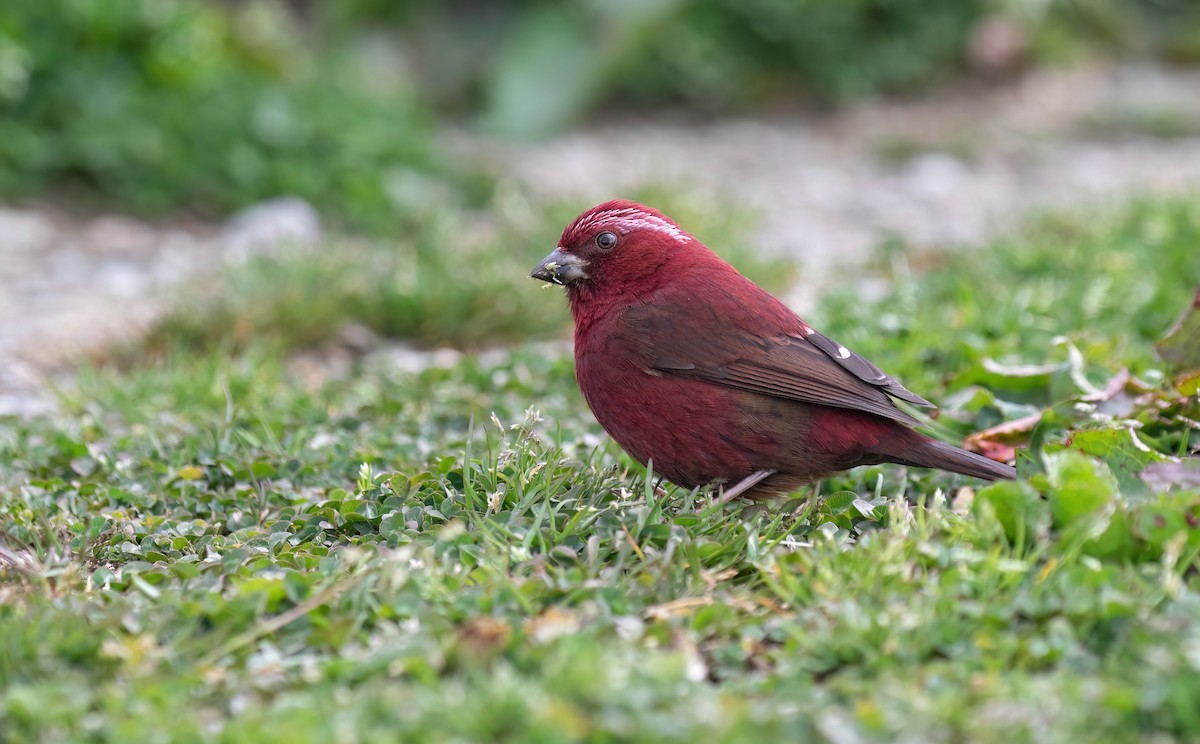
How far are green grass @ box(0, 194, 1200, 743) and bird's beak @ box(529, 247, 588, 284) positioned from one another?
22.0 inches

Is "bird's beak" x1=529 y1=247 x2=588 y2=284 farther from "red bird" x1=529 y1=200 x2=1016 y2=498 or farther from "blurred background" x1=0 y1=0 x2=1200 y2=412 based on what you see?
"blurred background" x1=0 y1=0 x2=1200 y2=412

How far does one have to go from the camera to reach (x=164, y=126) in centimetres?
809

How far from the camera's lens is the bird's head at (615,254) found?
14.0 ft

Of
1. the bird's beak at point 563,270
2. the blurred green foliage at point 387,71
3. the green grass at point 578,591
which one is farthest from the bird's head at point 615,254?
the blurred green foliage at point 387,71

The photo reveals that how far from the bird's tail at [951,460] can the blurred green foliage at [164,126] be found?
4798 mm

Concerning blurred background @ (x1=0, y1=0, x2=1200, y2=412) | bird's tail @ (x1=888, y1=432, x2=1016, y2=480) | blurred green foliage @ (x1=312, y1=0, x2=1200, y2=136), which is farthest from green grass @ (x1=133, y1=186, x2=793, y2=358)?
blurred green foliage @ (x1=312, y1=0, x2=1200, y2=136)

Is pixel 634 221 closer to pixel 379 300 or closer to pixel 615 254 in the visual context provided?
pixel 615 254

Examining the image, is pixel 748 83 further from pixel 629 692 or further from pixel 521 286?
pixel 629 692

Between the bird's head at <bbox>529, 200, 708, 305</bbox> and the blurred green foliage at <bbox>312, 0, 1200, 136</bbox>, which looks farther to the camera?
the blurred green foliage at <bbox>312, 0, 1200, 136</bbox>

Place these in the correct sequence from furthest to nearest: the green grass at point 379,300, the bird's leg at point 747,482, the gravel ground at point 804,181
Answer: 1. the gravel ground at point 804,181
2. the green grass at point 379,300
3. the bird's leg at point 747,482

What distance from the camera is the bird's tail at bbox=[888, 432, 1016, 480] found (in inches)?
147

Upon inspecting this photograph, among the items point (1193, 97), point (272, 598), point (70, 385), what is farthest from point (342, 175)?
point (1193, 97)

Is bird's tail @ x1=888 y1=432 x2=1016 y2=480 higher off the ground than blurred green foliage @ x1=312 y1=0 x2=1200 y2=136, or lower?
lower

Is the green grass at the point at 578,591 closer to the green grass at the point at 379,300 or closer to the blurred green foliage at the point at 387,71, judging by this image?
the green grass at the point at 379,300
